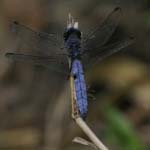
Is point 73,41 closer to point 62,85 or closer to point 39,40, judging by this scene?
point 39,40

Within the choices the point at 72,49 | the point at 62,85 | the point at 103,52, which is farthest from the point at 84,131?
the point at 62,85

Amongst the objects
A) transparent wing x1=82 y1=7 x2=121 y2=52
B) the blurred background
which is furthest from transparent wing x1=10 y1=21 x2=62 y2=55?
the blurred background

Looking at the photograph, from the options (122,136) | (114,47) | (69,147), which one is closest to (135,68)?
(69,147)

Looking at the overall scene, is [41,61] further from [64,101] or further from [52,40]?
[64,101]

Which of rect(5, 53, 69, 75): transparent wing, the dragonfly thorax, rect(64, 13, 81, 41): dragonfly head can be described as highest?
rect(64, 13, 81, 41): dragonfly head

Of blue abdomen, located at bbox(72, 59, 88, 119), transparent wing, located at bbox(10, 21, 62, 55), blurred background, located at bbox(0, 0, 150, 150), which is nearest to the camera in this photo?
blue abdomen, located at bbox(72, 59, 88, 119)

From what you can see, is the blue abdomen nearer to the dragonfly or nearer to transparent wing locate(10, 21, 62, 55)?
the dragonfly

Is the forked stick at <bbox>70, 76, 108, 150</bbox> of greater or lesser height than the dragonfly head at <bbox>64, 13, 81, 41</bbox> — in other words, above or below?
below
